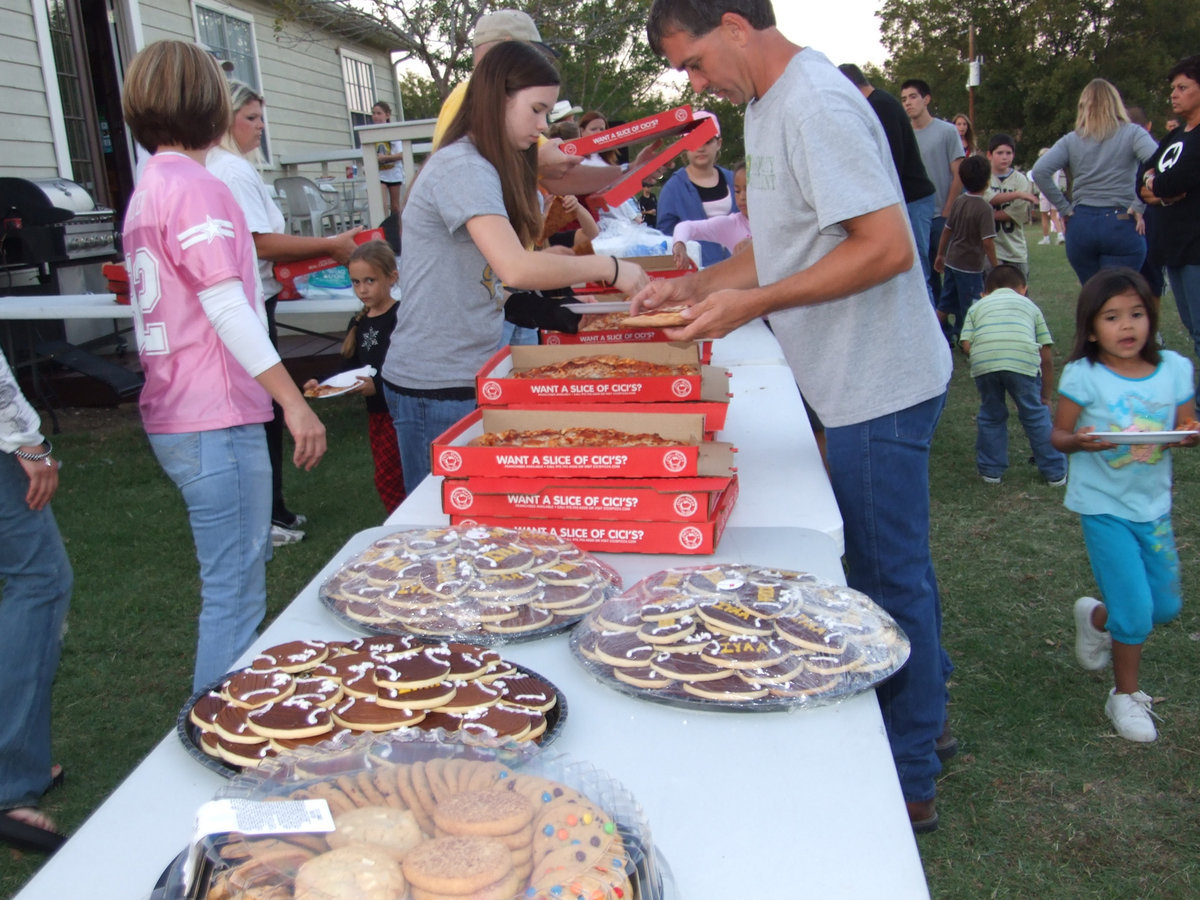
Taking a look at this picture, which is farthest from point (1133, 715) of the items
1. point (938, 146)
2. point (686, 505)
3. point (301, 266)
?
point (938, 146)

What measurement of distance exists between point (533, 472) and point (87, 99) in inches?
366

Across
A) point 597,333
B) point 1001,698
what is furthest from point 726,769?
point 1001,698

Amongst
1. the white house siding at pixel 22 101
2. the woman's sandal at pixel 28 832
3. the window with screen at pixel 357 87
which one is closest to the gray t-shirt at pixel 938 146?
the white house siding at pixel 22 101

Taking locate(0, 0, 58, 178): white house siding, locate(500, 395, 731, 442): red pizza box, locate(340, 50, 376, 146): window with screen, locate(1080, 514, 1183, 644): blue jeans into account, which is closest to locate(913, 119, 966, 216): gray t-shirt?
locate(1080, 514, 1183, 644): blue jeans

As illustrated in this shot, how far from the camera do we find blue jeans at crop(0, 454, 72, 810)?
8.09 feet

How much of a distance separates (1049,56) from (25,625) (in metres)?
45.4

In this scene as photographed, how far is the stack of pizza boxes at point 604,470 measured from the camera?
6.27 ft

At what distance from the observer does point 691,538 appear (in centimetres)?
192

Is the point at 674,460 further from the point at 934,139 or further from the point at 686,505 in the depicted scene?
the point at 934,139

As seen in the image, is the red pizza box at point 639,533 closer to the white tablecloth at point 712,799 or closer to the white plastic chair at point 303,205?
the white tablecloth at point 712,799

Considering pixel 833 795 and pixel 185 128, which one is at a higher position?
pixel 185 128

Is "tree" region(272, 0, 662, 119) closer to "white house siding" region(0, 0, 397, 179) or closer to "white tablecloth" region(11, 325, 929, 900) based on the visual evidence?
"white house siding" region(0, 0, 397, 179)

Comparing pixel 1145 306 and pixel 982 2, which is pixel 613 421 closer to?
pixel 1145 306

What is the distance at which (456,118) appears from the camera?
2549 millimetres
